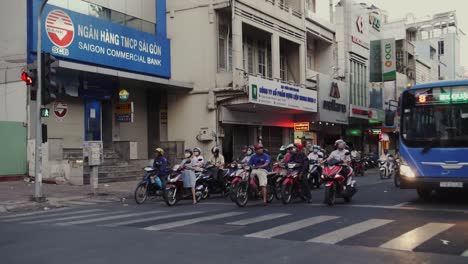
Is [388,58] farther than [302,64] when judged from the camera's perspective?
Yes

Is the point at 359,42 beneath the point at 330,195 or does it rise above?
above

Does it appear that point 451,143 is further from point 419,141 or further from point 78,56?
point 78,56

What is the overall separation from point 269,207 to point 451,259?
6.89 m

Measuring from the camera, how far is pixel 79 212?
13898 millimetres

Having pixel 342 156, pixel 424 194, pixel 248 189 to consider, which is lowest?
pixel 424 194

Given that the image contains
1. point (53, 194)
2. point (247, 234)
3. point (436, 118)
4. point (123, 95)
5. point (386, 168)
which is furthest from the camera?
point (386, 168)

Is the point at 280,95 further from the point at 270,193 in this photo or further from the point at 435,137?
the point at 435,137

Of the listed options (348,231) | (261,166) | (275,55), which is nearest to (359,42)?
(275,55)

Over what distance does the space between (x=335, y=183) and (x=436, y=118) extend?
9.61 ft

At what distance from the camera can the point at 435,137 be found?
12891 millimetres

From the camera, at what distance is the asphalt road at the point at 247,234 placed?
7.36 metres

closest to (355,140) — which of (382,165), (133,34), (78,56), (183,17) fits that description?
(382,165)

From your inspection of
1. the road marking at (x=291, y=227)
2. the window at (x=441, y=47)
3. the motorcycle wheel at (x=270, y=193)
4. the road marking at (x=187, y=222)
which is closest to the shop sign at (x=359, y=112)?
the motorcycle wheel at (x=270, y=193)

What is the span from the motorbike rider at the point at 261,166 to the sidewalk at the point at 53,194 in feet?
17.2
